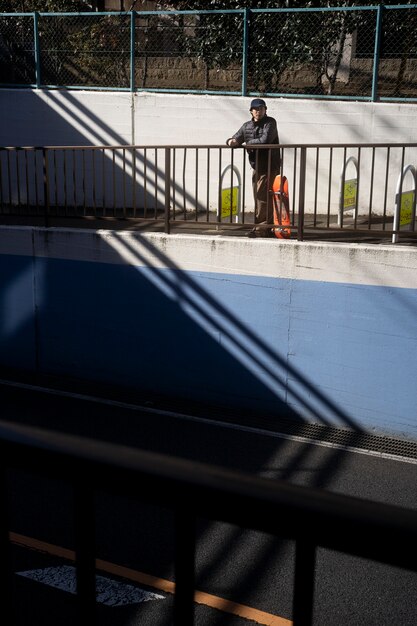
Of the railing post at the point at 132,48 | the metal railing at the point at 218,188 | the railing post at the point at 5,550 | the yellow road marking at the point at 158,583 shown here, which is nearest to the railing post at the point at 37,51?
the metal railing at the point at 218,188

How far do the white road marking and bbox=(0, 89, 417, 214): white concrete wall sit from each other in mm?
8517

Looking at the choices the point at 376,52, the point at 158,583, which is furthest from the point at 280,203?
the point at 158,583

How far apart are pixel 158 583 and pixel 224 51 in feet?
37.2

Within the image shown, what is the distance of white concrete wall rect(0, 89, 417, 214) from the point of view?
42.5ft

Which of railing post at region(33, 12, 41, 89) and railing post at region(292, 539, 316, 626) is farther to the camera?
railing post at region(33, 12, 41, 89)

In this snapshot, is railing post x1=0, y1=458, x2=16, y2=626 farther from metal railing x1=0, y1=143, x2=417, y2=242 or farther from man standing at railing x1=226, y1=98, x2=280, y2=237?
man standing at railing x1=226, y1=98, x2=280, y2=237

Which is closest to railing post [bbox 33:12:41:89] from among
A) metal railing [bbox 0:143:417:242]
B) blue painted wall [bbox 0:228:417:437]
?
metal railing [bbox 0:143:417:242]

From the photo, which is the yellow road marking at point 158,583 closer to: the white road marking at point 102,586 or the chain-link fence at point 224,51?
the white road marking at point 102,586

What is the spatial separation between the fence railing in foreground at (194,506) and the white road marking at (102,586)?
3962 mm

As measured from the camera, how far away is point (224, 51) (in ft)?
48.3

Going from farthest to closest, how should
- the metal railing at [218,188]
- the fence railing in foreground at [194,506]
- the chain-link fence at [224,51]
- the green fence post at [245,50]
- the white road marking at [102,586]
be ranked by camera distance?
1. the green fence post at [245,50]
2. the chain-link fence at [224,51]
3. the metal railing at [218,188]
4. the white road marking at [102,586]
5. the fence railing in foreground at [194,506]


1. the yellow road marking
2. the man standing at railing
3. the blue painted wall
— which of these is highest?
the man standing at railing

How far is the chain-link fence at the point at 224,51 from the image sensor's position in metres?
13.4

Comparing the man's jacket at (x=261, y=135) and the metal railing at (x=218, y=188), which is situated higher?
the man's jacket at (x=261, y=135)
